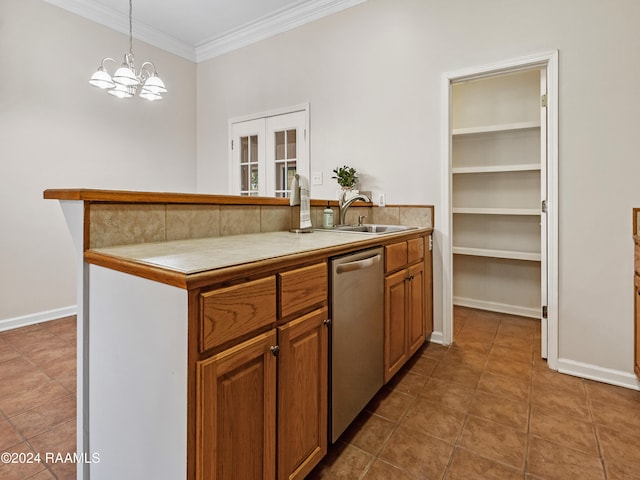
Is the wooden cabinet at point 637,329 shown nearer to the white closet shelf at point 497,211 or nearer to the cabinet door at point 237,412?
the white closet shelf at point 497,211

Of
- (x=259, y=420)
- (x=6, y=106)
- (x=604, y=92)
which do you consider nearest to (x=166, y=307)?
(x=259, y=420)

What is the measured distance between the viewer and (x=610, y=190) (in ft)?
6.49

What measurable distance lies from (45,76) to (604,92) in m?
4.13

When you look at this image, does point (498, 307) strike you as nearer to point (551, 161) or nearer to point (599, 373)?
point (599, 373)

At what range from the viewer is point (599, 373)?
2.04m

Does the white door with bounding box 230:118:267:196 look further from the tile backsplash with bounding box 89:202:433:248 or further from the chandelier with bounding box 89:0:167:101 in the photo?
the tile backsplash with bounding box 89:202:433:248

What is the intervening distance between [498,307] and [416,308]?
5.21ft

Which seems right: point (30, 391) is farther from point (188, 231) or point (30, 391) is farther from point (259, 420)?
point (259, 420)

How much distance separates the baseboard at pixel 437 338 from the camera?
101 inches

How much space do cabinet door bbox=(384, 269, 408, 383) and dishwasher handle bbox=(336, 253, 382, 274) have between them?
0.20 metres

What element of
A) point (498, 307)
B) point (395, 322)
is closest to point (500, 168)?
point (498, 307)

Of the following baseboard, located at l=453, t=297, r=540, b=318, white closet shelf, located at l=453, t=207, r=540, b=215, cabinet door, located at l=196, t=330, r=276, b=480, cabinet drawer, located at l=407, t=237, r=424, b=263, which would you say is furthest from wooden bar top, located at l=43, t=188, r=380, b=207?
baseboard, located at l=453, t=297, r=540, b=318

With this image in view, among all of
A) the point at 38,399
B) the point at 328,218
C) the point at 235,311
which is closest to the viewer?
the point at 235,311

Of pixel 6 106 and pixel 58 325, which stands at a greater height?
pixel 6 106
